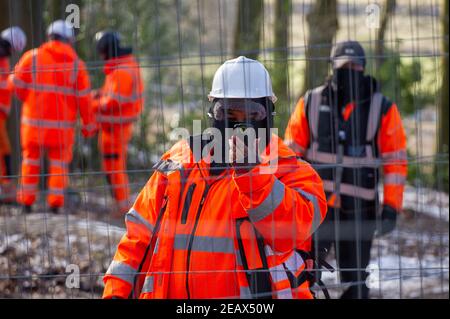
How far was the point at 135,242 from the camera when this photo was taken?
13.1 ft

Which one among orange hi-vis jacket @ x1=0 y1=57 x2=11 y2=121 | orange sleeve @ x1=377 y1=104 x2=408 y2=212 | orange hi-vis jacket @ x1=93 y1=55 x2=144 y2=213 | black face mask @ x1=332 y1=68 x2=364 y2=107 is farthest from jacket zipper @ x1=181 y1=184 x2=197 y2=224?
orange hi-vis jacket @ x1=0 y1=57 x2=11 y2=121

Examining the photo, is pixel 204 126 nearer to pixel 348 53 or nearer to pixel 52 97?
pixel 348 53

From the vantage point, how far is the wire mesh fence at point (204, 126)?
6104mm

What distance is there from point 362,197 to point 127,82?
3598mm

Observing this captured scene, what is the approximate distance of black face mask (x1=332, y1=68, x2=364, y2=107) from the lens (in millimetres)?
6445

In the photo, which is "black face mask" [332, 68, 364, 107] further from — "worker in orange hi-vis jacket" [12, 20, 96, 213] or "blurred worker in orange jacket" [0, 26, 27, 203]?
"blurred worker in orange jacket" [0, 26, 27, 203]

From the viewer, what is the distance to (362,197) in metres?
6.44

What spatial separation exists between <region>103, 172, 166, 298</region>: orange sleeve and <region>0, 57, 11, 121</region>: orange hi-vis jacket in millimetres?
6396

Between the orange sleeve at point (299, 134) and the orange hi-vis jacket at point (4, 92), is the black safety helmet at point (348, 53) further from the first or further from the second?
the orange hi-vis jacket at point (4, 92)

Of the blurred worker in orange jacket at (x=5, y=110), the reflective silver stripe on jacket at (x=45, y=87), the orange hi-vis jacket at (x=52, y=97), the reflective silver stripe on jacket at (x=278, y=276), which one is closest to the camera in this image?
the reflective silver stripe on jacket at (x=278, y=276)

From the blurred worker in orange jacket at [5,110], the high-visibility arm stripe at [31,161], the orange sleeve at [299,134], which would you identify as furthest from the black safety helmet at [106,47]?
the orange sleeve at [299,134]

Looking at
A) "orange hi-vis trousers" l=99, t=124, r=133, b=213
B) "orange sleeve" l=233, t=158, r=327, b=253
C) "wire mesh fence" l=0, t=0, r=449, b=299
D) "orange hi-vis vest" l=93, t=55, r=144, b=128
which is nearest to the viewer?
"orange sleeve" l=233, t=158, r=327, b=253

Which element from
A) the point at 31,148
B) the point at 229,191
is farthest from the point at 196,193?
the point at 31,148

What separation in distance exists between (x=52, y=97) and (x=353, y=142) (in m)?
3.65
